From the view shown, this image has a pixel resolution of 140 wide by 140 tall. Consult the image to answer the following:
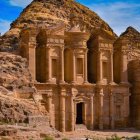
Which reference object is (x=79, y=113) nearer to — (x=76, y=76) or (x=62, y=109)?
(x=62, y=109)

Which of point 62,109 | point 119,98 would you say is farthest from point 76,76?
point 119,98

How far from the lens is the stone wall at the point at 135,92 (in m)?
49.6

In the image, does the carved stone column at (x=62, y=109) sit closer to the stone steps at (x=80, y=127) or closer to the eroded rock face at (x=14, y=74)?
the stone steps at (x=80, y=127)

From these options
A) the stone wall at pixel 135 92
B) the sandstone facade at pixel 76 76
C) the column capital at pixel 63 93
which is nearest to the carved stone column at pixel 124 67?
the sandstone facade at pixel 76 76

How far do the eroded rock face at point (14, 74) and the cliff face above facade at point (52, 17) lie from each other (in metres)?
14.1

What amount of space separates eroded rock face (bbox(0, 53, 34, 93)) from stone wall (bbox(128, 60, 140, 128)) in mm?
14306

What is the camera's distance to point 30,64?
4388 cm

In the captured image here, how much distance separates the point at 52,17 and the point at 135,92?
19848mm

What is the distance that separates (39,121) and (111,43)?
1995 centimetres

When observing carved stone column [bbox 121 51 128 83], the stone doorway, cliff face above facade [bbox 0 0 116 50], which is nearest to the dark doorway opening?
the stone doorway

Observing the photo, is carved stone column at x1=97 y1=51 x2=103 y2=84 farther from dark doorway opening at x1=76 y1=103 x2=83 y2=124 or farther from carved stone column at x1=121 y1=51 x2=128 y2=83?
dark doorway opening at x1=76 y1=103 x2=83 y2=124

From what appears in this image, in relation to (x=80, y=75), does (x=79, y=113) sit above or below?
below

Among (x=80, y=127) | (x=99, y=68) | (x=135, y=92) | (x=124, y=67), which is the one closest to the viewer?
(x=80, y=127)

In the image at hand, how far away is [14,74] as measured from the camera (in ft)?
121
